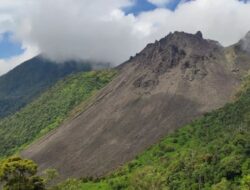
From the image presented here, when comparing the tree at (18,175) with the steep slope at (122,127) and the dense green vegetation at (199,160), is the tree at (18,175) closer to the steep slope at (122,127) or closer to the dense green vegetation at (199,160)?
the dense green vegetation at (199,160)

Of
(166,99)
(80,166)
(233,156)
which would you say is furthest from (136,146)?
(233,156)

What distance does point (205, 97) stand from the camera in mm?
188500

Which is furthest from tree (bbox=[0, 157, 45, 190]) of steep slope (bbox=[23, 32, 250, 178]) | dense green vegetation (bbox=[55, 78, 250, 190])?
steep slope (bbox=[23, 32, 250, 178])

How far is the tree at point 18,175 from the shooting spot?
49.2 meters

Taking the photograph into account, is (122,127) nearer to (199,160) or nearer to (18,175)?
(199,160)

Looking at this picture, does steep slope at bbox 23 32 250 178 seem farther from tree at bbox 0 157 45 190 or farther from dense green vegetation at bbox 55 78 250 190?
tree at bbox 0 157 45 190

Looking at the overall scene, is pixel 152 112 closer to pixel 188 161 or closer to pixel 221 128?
pixel 221 128

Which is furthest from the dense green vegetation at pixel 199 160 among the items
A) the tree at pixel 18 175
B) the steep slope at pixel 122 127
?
the tree at pixel 18 175

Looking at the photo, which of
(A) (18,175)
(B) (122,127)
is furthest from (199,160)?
(A) (18,175)

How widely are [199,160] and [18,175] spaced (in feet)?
276

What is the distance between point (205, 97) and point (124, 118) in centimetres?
2836

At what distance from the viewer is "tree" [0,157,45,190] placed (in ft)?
162

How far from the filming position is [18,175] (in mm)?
49969

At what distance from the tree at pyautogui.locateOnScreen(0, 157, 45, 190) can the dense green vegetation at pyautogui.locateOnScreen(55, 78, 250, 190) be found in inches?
1507
